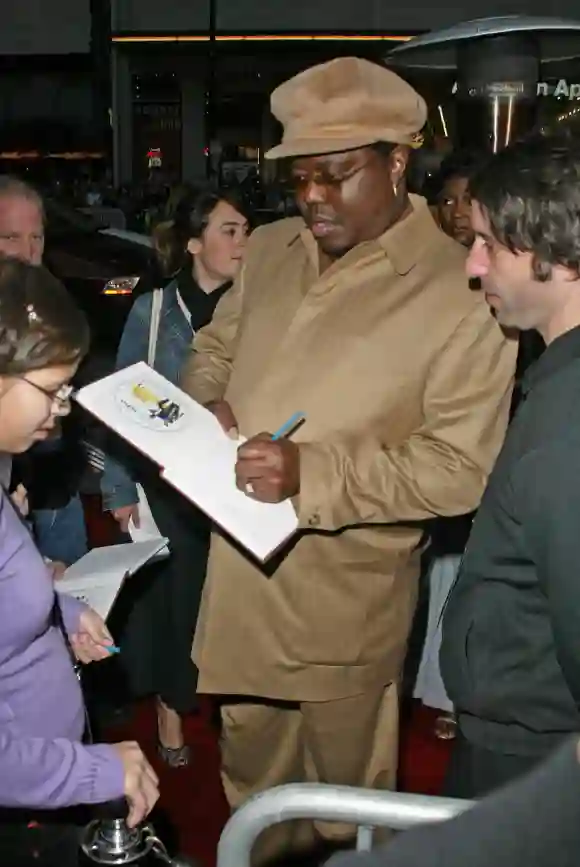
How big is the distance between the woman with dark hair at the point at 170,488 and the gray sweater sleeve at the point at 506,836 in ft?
6.25

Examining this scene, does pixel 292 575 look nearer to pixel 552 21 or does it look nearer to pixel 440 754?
pixel 440 754

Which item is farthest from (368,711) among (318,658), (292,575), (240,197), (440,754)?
(240,197)

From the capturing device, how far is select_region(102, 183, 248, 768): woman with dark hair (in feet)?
8.75

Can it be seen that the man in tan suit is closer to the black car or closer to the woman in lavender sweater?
the woman in lavender sweater

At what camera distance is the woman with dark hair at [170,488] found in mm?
2666

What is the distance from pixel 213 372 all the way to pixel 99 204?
7257 millimetres

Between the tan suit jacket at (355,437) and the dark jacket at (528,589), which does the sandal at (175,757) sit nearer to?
the tan suit jacket at (355,437)

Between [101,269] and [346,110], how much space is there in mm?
4149

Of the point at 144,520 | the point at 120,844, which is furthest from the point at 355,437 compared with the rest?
the point at 144,520

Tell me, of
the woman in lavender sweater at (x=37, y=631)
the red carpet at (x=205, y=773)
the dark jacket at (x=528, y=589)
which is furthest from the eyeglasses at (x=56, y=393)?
the red carpet at (x=205, y=773)

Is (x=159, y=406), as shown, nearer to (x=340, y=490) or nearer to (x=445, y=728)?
(x=340, y=490)

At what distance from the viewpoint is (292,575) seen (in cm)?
196

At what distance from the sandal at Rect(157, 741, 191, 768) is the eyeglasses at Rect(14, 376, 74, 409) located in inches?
70.3

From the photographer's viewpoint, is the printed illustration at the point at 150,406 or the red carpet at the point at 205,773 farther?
the red carpet at the point at 205,773
